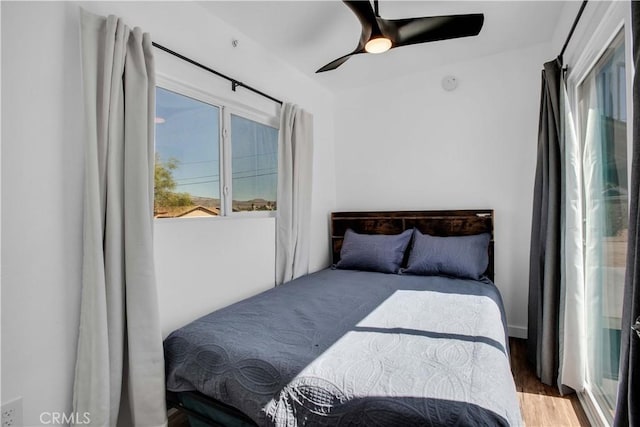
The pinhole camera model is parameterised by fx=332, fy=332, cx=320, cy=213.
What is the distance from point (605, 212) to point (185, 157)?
7.96ft

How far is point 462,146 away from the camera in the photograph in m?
3.12

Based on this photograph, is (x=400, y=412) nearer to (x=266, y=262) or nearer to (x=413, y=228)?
(x=266, y=262)

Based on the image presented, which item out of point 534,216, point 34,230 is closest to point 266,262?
point 34,230

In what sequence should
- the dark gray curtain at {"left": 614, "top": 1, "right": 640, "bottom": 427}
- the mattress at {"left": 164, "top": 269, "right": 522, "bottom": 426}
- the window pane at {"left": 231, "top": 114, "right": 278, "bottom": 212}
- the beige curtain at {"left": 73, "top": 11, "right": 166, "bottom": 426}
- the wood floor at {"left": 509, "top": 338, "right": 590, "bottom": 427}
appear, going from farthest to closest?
the window pane at {"left": 231, "top": 114, "right": 278, "bottom": 212} < the wood floor at {"left": 509, "top": 338, "right": 590, "bottom": 427} < the beige curtain at {"left": 73, "top": 11, "right": 166, "bottom": 426} < the mattress at {"left": 164, "top": 269, "right": 522, "bottom": 426} < the dark gray curtain at {"left": 614, "top": 1, "right": 640, "bottom": 427}

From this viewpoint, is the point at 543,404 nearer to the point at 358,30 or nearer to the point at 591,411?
the point at 591,411

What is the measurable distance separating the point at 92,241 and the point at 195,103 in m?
1.14

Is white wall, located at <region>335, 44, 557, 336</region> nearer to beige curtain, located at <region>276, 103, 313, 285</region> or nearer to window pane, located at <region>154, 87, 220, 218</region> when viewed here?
beige curtain, located at <region>276, 103, 313, 285</region>

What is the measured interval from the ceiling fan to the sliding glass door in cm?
73

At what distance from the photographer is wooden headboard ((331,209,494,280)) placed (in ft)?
9.79

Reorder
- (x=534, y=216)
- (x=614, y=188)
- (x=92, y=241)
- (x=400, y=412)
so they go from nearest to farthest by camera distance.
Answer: (x=400, y=412) → (x=92, y=241) → (x=614, y=188) → (x=534, y=216)

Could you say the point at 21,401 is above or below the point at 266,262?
below

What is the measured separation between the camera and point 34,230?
1.38m

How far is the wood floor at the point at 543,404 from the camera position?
1829 millimetres

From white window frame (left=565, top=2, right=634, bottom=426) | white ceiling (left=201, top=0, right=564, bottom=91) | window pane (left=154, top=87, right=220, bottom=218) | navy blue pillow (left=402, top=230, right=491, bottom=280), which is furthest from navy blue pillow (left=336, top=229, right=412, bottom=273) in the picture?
white ceiling (left=201, top=0, right=564, bottom=91)
